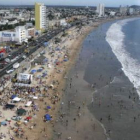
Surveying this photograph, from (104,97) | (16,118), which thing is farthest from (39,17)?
(16,118)

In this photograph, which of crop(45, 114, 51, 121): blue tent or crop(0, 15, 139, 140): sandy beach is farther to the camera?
crop(45, 114, 51, 121): blue tent

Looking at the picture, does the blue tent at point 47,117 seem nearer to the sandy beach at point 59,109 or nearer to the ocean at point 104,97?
the sandy beach at point 59,109

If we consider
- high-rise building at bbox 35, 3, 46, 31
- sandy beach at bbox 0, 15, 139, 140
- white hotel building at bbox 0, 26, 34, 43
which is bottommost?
sandy beach at bbox 0, 15, 139, 140

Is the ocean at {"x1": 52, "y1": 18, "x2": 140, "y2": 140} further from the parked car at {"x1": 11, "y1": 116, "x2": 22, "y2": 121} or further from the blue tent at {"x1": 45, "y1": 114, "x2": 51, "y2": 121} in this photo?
the parked car at {"x1": 11, "y1": 116, "x2": 22, "y2": 121}

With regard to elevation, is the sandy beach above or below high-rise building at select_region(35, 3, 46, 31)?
below

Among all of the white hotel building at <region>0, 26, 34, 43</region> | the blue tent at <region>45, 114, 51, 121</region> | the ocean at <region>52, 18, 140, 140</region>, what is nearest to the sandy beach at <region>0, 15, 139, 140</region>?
the ocean at <region>52, 18, 140, 140</region>

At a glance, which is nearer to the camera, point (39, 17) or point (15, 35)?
point (15, 35)

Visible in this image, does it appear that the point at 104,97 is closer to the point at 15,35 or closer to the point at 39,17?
the point at 15,35

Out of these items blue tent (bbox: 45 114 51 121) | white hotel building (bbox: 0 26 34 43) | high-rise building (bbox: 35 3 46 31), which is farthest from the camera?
high-rise building (bbox: 35 3 46 31)

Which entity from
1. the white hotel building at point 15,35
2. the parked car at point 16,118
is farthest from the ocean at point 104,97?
the white hotel building at point 15,35

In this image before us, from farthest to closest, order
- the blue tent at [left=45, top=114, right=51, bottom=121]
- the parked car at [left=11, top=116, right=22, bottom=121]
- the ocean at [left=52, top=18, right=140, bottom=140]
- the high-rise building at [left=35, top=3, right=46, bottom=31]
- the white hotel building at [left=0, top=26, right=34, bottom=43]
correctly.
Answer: the high-rise building at [left=35, top=3, right=46, bottom=31]
the white hotel building at [left=0, top=26, right=34, bottom=43]
the blue tent at [left=45, top=114, right=51, bottom=121]
the parked car at [left=11, top=116, right=22, bottom=121]
the ocean at [left=52, top=18, right=140, bottom=140]

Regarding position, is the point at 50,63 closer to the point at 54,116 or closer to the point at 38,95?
the point at 38,95

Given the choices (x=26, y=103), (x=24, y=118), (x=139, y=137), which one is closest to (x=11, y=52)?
(x=26, y=103)
